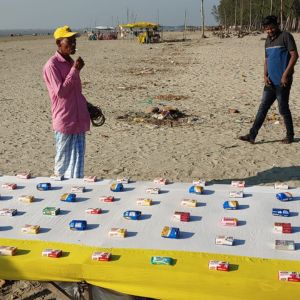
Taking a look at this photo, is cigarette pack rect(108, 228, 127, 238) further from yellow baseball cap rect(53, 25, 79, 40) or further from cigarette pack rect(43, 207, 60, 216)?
yellow baseball cap rect(53, 25, 79, 40)

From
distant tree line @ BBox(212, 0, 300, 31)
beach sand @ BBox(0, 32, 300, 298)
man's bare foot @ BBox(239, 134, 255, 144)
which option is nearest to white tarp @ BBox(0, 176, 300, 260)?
beach sand @ BBox(0, 32, 300, 298)

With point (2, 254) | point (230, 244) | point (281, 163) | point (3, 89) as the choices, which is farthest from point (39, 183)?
point (3, 89)

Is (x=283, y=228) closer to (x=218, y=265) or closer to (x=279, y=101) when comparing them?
(x=218, y=265)

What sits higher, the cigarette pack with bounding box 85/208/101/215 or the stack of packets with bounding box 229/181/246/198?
the stack of packets with bounding box 229/181/246/198

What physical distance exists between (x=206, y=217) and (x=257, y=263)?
0.55 meters

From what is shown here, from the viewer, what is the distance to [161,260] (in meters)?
2.07

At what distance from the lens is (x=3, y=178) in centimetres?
337

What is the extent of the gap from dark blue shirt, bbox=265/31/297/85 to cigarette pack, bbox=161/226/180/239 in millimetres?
4384

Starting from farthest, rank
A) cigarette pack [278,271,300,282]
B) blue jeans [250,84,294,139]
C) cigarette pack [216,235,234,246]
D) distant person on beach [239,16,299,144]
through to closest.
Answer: blue jeans [250,84,294,139] → distant person on beach [239,16,299,144] → cigarette pack [216,235,234,246] → cigarette pack [278,271,300,282]

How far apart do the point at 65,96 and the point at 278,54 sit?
11.1 feet

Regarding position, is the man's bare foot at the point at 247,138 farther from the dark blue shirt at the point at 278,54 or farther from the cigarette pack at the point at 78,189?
the cigarette pack at the point at 78,189

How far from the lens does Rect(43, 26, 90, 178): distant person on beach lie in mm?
3791

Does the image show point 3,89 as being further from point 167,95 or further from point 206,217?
point 206,217

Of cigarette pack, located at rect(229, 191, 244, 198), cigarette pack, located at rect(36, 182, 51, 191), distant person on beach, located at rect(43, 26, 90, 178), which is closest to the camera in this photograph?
cigarette pack, located at rect(229, 191, 244, 198)
